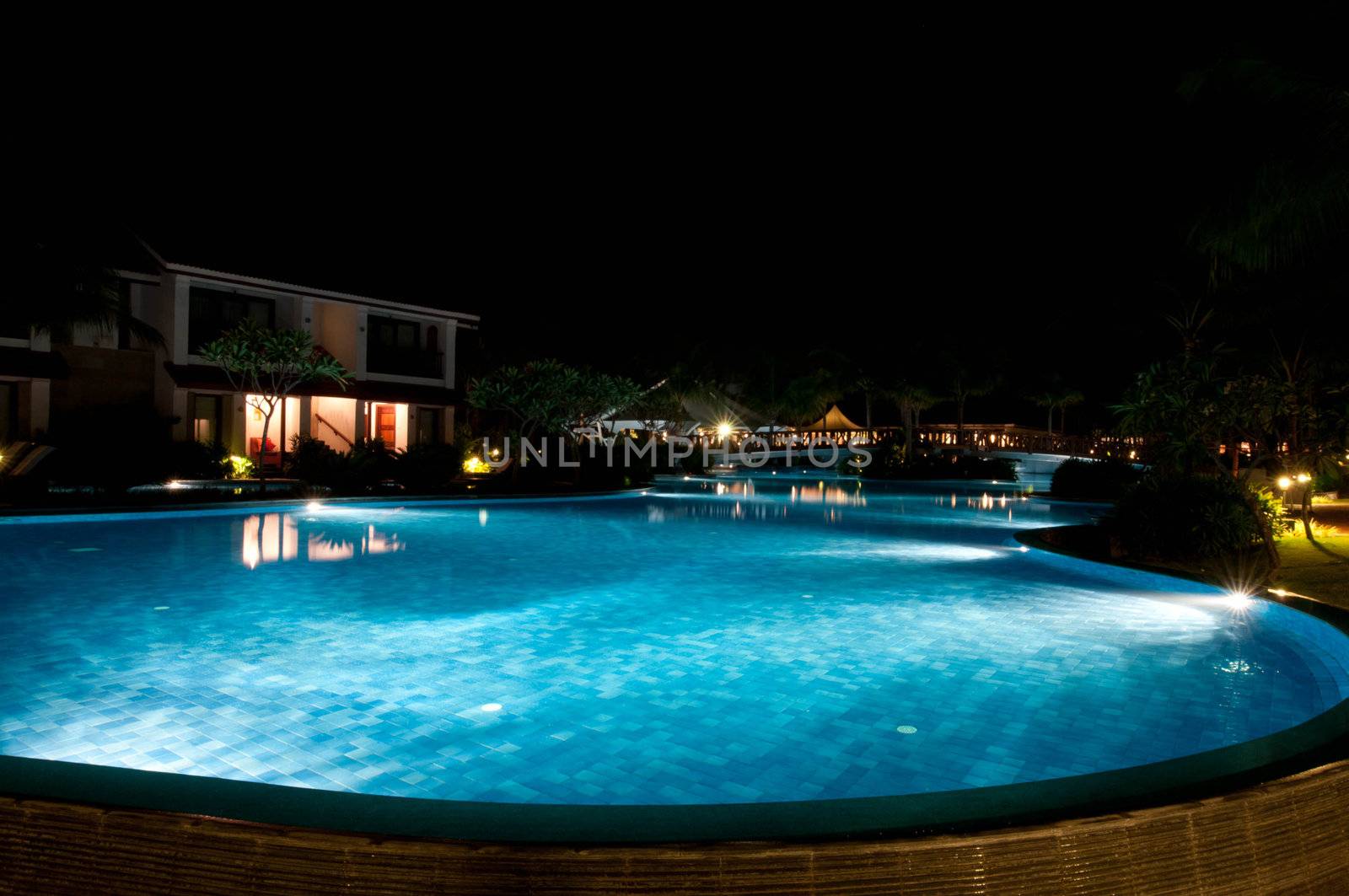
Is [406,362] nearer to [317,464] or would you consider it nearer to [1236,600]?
[317,464]

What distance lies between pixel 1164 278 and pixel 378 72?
24.1m

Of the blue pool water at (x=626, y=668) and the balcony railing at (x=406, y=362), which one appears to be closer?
the blue pool water at (x=626, y=668)

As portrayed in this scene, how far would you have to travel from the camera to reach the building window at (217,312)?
77.4 ft

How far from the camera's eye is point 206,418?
23.7 metres

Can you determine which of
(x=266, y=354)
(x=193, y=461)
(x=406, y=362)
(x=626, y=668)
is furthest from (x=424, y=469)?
(x=626, y=668)

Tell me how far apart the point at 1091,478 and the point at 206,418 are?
79.7 ft

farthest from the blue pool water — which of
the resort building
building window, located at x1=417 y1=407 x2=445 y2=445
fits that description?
building window, located at x1=417 y1=407 x2=445 y2=445

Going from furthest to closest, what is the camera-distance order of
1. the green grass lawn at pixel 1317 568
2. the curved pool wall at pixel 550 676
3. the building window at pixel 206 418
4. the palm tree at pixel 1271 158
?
the building window at pixel 206 418
the palm tree at pixel 1271 158
the green grass lawn at pixel 1317 568
the curved pool wall at pixel 550 676

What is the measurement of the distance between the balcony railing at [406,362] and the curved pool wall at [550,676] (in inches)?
450

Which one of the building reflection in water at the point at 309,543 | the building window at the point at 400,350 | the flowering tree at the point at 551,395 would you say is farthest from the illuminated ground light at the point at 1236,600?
the building window at the point at 400,350

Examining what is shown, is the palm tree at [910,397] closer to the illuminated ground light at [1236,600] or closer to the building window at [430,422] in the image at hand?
the building window at [430,422]

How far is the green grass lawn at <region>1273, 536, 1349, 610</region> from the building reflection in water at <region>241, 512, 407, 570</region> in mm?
10781

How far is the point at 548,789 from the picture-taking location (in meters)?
4.05

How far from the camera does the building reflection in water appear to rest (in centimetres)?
1119
